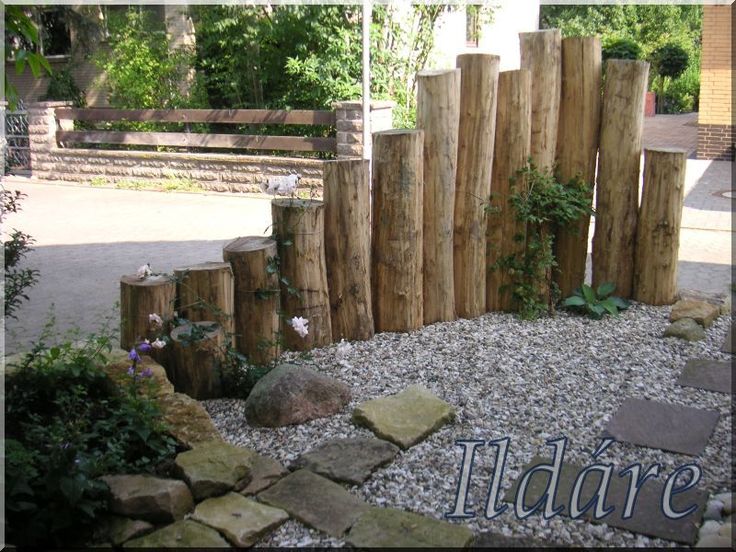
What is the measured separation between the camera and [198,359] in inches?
166

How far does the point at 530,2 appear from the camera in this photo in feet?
65.3

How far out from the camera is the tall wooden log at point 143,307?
4203mm

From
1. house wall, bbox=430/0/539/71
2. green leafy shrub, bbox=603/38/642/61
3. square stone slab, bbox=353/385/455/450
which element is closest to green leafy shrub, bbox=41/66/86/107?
house wall, bbox=430/0/539/71

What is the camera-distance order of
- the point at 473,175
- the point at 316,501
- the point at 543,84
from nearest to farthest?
the point at 316,501
the point at 473,175
the point at 543,84

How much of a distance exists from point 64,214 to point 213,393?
7741 millimetres

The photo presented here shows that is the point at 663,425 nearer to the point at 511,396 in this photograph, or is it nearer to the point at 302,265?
the point at 511,396

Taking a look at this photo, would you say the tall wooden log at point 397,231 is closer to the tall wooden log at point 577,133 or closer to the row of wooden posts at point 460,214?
the row of wooden posts at point 460,214

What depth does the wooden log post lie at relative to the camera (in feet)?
13.7

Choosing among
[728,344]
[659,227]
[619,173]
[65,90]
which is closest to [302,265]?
[619,173]

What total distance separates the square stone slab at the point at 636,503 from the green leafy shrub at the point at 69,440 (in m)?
1.54

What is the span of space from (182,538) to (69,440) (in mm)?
611

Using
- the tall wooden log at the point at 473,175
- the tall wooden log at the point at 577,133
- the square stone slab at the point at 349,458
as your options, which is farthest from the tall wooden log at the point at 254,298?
the tall wooden log at the point at 577,133

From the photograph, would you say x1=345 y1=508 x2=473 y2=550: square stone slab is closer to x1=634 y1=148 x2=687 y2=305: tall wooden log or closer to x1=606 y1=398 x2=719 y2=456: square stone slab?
x1=606 y1=398 x2=719 y2=456: square stone slab

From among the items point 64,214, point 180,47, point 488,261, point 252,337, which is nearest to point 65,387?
point 252,337
